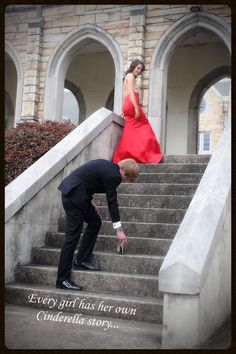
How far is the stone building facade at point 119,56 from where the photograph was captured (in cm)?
1074

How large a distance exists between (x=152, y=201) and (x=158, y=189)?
348 mm

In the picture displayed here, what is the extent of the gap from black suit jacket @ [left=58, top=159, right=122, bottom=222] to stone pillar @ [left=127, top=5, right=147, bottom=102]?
23.0 ft

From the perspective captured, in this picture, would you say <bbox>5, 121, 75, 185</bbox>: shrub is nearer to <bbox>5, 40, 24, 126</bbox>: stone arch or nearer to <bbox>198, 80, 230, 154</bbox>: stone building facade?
<bbox>5, 40, 24, 126</bbox>: stone arch

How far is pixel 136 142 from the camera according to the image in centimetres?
731

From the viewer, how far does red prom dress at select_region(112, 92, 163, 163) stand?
7.17 meters

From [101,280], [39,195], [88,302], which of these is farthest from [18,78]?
[88,302]

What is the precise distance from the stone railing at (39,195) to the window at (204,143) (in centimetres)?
2505

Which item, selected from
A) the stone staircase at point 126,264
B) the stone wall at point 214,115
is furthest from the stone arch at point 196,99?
the stone wall at point 214,115

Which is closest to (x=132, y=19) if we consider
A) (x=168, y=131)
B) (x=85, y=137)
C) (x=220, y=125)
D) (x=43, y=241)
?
(x=168, y=131)

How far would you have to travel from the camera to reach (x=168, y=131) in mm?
13094

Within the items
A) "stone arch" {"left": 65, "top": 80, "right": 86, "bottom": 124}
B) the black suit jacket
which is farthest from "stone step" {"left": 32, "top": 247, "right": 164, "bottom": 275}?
"stone arch" {"left": 65, "top": 80, "right": 86, "bottom": 124}

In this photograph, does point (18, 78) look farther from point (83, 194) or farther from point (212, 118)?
point (212, 118)

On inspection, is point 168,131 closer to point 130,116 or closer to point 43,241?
point 130,116

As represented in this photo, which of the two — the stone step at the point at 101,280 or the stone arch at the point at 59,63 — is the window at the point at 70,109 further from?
the stone step at the point at 101,280
